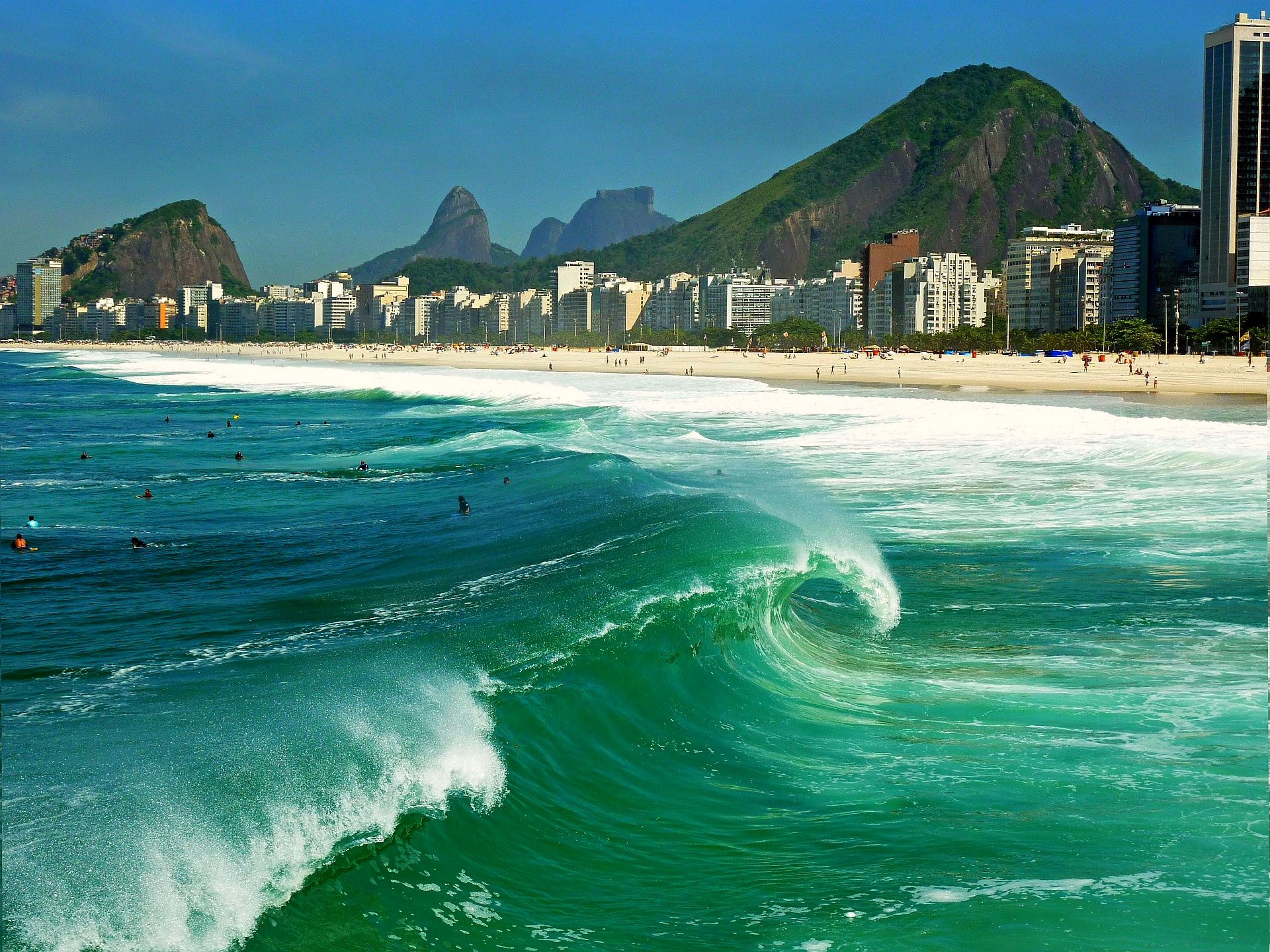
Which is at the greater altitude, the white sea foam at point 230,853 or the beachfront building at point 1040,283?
the beachfront building at point 1040,283

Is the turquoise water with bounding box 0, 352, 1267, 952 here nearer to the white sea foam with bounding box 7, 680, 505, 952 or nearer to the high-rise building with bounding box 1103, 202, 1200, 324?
the white sea foam with bounding box 7, 680, 505, 952

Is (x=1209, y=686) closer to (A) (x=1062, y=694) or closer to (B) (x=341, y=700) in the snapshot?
(A) (x=1062, y=694)

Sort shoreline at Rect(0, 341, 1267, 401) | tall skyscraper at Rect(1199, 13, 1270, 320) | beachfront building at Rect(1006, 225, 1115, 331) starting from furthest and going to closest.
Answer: beachfront building at Rect(1006, 225, 1115, 331) < tall skyscraper at Rect(1199, 13, 1270, 320) < shoreline at Rect(0, 341, 1267, 401)

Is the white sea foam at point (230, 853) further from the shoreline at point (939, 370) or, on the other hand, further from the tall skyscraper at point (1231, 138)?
the tall skyscraper at point (1231, 138)

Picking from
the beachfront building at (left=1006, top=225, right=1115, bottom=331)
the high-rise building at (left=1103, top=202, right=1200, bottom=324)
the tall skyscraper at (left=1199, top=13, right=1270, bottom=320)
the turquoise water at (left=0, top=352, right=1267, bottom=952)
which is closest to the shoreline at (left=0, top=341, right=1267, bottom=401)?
the tall skyscraper at (left=1199, top=13, right=1270, bottom=320)

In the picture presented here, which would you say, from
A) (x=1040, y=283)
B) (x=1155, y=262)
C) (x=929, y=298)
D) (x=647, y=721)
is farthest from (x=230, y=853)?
(x=929, y=298)

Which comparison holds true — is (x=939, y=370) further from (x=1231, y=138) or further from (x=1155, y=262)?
(x=1155, y=262)

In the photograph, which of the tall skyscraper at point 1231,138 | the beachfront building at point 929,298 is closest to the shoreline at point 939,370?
the tall skyscraper at point 1231,138
